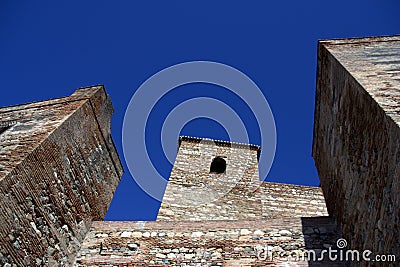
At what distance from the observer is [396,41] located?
5867mm

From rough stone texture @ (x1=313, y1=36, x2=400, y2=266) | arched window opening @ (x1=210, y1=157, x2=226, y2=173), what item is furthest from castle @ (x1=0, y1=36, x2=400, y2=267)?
arched window opening @ (x1=210, y1=157, x2=226, y2=173)

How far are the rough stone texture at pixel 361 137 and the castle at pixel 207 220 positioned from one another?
13mm

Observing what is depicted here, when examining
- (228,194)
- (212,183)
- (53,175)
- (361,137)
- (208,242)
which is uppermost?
(212,183)

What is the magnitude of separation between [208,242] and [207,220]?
0.51 m

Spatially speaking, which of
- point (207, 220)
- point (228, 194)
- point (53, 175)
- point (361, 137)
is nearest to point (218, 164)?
point (228, 194)

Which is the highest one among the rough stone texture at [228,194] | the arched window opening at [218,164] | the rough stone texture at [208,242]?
the arched window opening at [218,164]

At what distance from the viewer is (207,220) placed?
5625 millimetres

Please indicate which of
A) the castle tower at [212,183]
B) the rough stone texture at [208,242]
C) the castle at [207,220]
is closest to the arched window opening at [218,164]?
the castle tower at [212,183]

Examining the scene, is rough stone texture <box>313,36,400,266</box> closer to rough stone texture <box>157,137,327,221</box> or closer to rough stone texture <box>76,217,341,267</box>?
rough stone texture <box>76,217,341,267</box>

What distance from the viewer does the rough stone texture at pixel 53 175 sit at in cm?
389

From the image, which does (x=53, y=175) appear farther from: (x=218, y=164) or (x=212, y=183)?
(x=218, y=164)

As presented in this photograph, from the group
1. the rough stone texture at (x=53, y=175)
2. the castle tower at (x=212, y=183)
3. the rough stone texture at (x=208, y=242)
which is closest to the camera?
the rough stone texture at (x=53, y=175)

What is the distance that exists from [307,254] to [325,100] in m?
2.54

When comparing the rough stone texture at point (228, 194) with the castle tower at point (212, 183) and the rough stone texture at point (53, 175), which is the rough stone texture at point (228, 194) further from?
the rough stone texture at point (53, 175)
